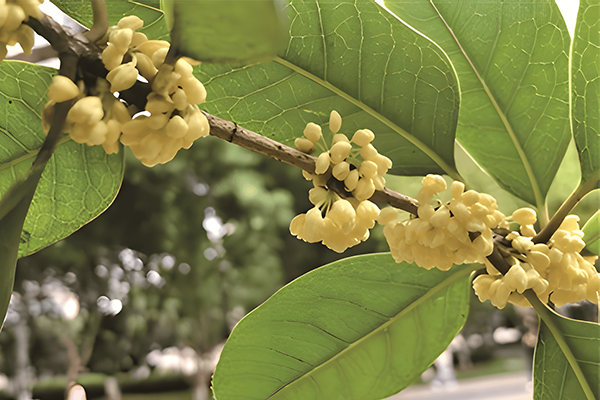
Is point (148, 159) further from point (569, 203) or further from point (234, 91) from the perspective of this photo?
point (569, 203)

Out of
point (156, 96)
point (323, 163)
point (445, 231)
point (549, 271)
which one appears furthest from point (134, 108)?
point (549, 271)

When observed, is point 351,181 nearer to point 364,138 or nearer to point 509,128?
point 364,138

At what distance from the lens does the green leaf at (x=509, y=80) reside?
42 centimetres

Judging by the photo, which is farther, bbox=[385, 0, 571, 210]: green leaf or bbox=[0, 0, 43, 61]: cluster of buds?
bbox=[385, 0, 571, 210]: green leaf

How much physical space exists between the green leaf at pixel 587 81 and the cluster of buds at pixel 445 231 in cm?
14

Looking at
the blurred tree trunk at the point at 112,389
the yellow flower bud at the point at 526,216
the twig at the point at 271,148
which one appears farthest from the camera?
the blurred tree trunk at the point at 112,389

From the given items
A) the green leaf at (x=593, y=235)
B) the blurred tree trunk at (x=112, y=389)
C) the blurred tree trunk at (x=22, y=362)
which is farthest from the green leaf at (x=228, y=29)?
the blurred tree trunk at (x=112, y=389)

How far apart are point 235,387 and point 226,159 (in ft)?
15.1

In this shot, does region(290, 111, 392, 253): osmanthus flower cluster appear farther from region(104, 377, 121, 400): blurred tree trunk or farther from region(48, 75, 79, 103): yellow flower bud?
region(104, 377, 121, 400): blurred tree trunk

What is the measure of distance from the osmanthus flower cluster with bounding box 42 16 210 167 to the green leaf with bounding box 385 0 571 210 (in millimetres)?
309

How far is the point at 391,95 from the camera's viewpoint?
0.40 m

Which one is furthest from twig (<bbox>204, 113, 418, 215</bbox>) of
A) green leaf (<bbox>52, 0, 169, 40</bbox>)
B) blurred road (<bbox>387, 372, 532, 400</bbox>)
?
blurred road (<bbox>387, 372, 532, 400</bbox>)

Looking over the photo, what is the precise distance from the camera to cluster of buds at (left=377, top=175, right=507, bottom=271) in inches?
12.9

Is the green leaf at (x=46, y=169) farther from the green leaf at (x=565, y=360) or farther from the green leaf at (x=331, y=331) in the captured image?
the green leaf at (x=565, y=360)
